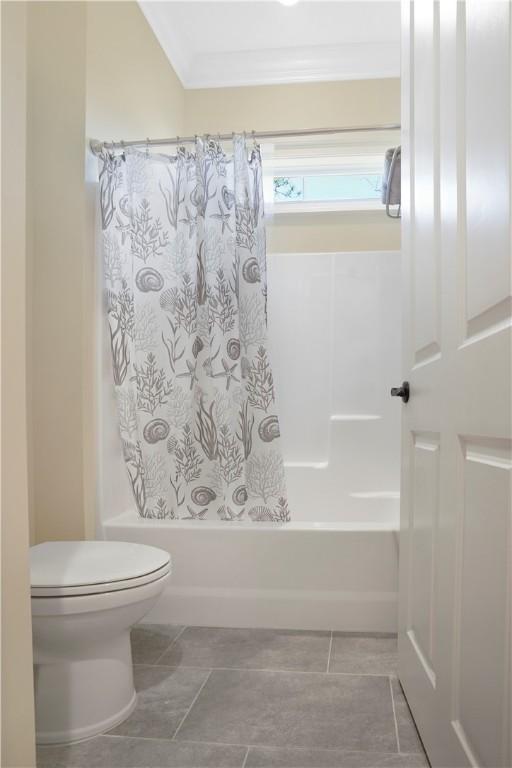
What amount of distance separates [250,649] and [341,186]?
252 cm

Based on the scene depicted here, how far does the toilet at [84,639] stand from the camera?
1.50 meters

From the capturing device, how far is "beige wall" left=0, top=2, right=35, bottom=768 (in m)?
0.96

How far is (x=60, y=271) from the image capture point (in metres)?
2.29

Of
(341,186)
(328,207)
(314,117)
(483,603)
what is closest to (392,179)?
(328,207)

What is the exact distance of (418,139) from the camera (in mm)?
1533

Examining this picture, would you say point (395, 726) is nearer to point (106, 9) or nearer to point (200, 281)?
point (200, 281)

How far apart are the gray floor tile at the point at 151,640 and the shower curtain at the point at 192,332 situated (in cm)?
41

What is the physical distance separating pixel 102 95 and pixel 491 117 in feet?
6.36

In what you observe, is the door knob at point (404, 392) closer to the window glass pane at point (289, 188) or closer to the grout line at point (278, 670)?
the grout line at point (278, 670)

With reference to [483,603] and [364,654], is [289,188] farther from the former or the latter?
[483,603]

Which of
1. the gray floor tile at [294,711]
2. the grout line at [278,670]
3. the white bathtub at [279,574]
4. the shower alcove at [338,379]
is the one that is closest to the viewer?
the gray floor tile at [294,711]

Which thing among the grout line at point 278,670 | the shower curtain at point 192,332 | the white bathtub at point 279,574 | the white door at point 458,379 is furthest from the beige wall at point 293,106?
the grout line at point 278,670

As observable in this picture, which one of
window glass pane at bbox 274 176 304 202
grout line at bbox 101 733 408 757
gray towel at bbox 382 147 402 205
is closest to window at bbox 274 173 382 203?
window glass pane at bbox 274 176 304 202

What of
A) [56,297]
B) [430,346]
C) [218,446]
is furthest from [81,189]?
[430,346]
